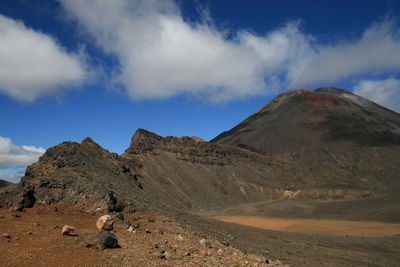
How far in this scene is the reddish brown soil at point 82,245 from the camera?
756 centimetres

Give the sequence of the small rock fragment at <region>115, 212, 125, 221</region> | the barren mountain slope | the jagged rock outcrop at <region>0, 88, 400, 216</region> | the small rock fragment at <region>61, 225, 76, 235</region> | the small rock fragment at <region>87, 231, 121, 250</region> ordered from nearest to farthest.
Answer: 1. the small rock fragment at <region>87, 231, 121, 250</region>
2. the small rock fragment at <region>61, 225, 76, 235</region>
3. the small rock fragment at <region>115, 212, 125, 221</region>
4. the jagged rock outcrop at <region>0, 88, 400, 216</region>
5. the barren mountain slope

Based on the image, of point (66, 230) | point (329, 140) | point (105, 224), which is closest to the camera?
point (66, 230)

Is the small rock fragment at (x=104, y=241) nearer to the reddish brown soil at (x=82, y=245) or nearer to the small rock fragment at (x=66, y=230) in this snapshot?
the reddish brown soil at (x=82, y=245)

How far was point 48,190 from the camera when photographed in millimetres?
13562

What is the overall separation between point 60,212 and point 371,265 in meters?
15.0

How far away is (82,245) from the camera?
833 cm

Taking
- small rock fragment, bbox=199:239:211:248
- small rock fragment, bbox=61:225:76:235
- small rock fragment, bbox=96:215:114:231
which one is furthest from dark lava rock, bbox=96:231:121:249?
small rock fragment, bbox=199:239:211:248

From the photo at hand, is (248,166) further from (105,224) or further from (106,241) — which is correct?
(106,241)

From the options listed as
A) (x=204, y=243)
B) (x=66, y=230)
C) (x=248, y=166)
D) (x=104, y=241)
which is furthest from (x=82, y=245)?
(x=248, y=166)

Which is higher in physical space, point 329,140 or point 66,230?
point 329,140

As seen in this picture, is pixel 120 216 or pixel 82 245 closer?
pixel 82 245

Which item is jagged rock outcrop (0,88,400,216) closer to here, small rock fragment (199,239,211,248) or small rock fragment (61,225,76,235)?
small rock fragment (61,225,76,235)

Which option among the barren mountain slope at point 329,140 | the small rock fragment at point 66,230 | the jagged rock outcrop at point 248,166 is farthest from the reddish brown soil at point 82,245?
the barren mountain slope at point 329,140

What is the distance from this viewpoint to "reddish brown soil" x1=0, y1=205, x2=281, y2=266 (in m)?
7.56
